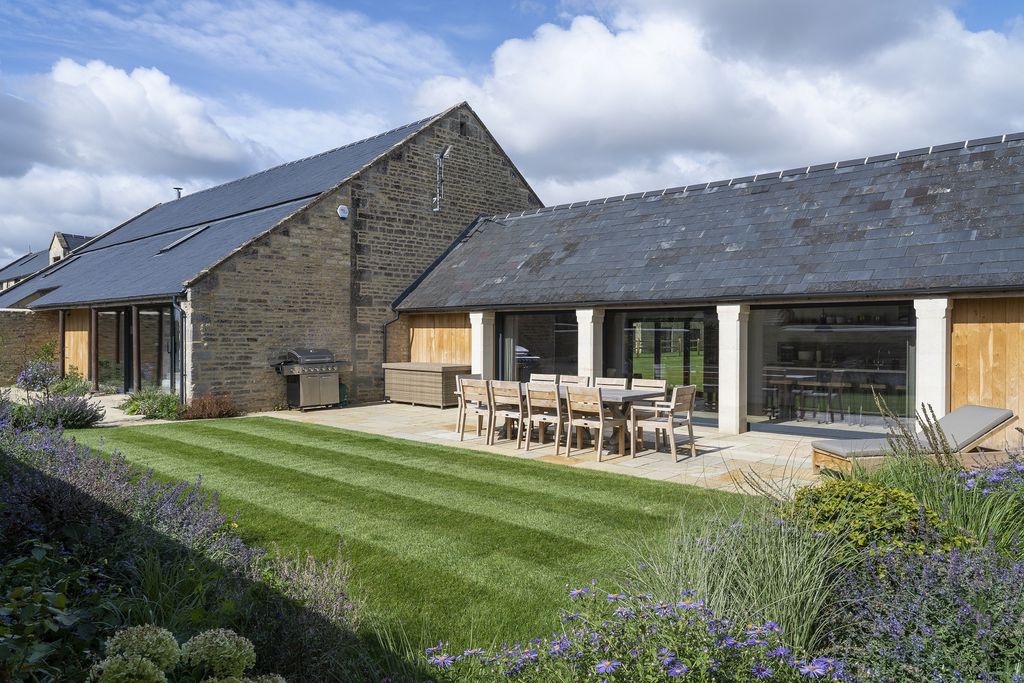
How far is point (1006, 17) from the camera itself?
750 cm

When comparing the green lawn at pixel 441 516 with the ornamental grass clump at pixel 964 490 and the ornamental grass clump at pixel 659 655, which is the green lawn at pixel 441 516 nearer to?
the ornamental grass clump at pixel 659 655

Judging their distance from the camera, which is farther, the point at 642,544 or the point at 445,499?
the point at 445,499

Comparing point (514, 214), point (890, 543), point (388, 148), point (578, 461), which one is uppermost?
point (388, 148)

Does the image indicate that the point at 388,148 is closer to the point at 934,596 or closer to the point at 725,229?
the point at 725,229

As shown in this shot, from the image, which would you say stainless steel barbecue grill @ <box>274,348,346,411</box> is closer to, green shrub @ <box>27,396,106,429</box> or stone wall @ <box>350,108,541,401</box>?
stone wall @ <box>350,108,541,401</box>

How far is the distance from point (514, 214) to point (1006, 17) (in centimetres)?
1237

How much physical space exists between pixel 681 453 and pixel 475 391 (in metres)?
3.27

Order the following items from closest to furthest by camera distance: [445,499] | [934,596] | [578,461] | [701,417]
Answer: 1. [934,596]
2. [445,499]
3. [578,461]
4. [701,417]

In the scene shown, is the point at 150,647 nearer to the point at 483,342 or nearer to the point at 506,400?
the point at 506,400

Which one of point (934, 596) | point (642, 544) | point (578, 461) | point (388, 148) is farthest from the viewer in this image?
point (388, 148)

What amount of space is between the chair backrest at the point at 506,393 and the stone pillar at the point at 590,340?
333 centimetres

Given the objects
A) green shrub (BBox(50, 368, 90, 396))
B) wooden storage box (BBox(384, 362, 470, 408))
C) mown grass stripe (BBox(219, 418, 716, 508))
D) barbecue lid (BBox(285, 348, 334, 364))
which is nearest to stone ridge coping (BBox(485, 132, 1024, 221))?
wooden storage box (BBox(384, 362, 470, 408))

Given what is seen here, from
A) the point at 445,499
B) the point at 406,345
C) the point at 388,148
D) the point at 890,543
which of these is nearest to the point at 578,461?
the point at 445,499

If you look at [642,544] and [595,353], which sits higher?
[595,353]
